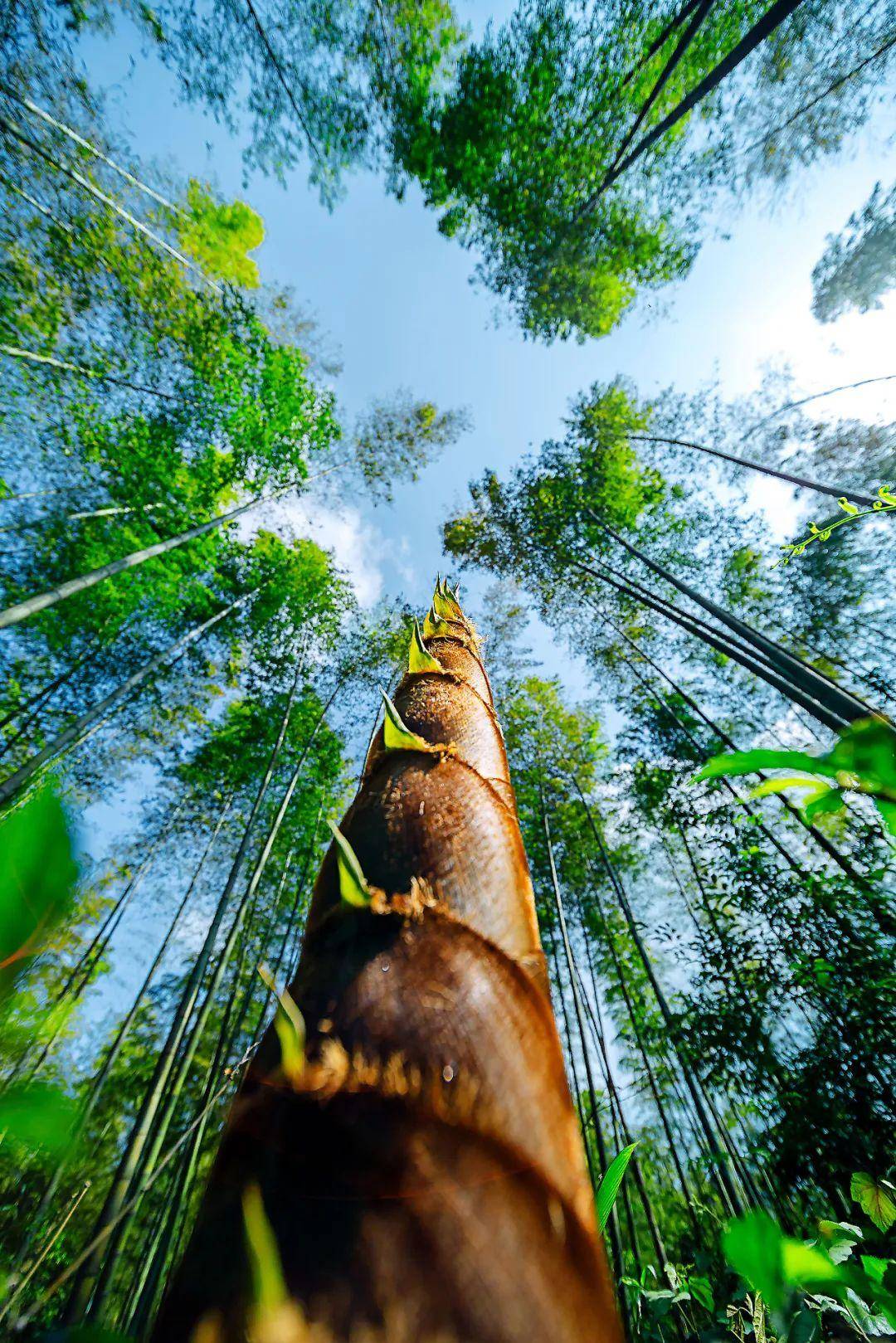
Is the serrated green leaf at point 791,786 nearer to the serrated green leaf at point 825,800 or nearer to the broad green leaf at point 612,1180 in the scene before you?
the serrated green leaf at point 825,800

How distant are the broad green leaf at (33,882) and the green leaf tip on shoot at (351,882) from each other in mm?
151

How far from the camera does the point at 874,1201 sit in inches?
45.7

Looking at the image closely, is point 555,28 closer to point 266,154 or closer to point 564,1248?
point 266,154

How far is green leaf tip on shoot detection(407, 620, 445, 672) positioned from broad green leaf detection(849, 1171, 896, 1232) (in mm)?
1443

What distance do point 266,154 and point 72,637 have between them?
6539mm

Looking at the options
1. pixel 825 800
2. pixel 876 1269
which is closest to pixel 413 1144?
pixel 825 800

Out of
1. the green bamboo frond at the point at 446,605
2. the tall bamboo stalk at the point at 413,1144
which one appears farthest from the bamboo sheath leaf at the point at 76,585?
the tall bamboo stalk at the point at 413,1144

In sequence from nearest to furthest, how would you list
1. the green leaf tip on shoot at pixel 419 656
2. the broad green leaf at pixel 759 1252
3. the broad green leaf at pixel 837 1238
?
the broad green leaf at pixel 759 1252 → the green leaf tip on shoot at pixel 419 656 → the broad green leaf at pixel 837 1238

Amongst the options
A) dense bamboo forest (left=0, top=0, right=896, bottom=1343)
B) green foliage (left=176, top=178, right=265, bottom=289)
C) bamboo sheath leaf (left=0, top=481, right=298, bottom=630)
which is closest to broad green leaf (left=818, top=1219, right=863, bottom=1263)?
dense bamboo forest (left=0, top=0, right=896, bottom=1343)

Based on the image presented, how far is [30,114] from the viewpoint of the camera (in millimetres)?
5027

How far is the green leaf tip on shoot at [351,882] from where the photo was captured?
0.36m

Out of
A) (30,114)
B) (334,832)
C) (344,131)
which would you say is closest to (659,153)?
(344,131)

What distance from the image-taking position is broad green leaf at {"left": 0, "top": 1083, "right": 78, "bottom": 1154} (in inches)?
10.0

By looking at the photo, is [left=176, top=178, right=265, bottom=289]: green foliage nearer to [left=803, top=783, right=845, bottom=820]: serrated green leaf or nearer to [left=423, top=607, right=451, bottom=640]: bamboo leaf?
[left=423, top=607, right=451, bottom=640]: bamboo leaf
